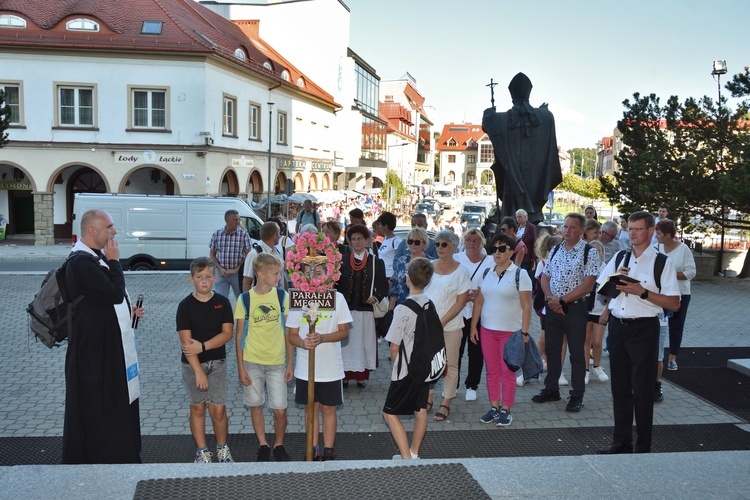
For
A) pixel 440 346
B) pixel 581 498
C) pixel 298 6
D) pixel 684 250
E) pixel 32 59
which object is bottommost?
pixel 581 498

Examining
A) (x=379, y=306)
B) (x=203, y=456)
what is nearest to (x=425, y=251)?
(x=379, y=306)

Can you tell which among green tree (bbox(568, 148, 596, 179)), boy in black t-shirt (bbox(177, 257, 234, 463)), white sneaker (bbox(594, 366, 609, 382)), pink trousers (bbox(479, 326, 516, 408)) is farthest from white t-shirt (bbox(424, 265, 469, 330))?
green tree (bbox(568, 148, 596, 179))

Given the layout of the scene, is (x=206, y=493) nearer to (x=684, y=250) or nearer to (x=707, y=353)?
(x=684, y=250)

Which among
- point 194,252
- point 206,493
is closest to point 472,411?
point 206,493

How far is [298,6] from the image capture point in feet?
152

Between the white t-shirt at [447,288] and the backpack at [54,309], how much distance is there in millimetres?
3254

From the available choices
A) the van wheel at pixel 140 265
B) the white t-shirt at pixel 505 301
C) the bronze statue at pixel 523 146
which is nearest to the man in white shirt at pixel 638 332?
the white t-shirt at pixel 505 301

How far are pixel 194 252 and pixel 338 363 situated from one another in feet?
47.7

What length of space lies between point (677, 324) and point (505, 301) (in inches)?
127

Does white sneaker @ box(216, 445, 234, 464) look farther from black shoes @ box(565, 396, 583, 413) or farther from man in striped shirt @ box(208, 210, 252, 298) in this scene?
man in striped shirt @ box(208, 210, 252, 298)

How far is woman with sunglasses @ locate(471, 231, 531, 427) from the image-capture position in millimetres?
6793

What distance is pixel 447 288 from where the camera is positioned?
675 cm

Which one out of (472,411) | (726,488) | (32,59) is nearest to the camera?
(726,488)

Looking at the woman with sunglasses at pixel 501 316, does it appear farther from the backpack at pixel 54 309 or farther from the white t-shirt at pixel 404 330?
the backpack at pixel 54 309
